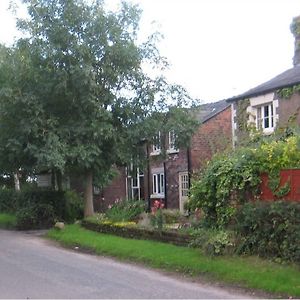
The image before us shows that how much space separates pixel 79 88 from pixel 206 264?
1163cm

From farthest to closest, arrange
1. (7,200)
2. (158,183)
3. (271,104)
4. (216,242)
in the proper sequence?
1. (7,200)
2. (158,183)
3. (271,104)
4. (216,242)

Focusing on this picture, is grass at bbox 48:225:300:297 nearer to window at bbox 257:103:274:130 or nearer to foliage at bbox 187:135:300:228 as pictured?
foliage at bbox 187:135:300:228

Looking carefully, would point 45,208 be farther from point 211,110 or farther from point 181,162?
point 211,110

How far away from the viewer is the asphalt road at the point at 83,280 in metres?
9.62

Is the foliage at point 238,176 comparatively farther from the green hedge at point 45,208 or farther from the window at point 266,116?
Result: the green hedge at point 45,208

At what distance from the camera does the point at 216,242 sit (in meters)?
12.6

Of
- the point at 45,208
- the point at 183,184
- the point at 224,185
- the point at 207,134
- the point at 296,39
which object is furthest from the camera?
the point at 183,184

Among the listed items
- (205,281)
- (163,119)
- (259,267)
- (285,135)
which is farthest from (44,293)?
(163,119)

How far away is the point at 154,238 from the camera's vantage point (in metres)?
16.2

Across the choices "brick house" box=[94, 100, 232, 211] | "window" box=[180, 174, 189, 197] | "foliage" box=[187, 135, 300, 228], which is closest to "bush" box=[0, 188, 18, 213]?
"brick house" box=[94, 100, 232, 211]

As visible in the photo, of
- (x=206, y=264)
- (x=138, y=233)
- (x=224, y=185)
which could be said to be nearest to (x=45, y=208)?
(x=138, y=233)

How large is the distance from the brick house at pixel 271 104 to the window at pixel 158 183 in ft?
31.5

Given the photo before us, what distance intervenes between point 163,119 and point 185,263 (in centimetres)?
1196

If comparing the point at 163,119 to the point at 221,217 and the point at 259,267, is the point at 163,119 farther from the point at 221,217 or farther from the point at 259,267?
the point at 259,267
